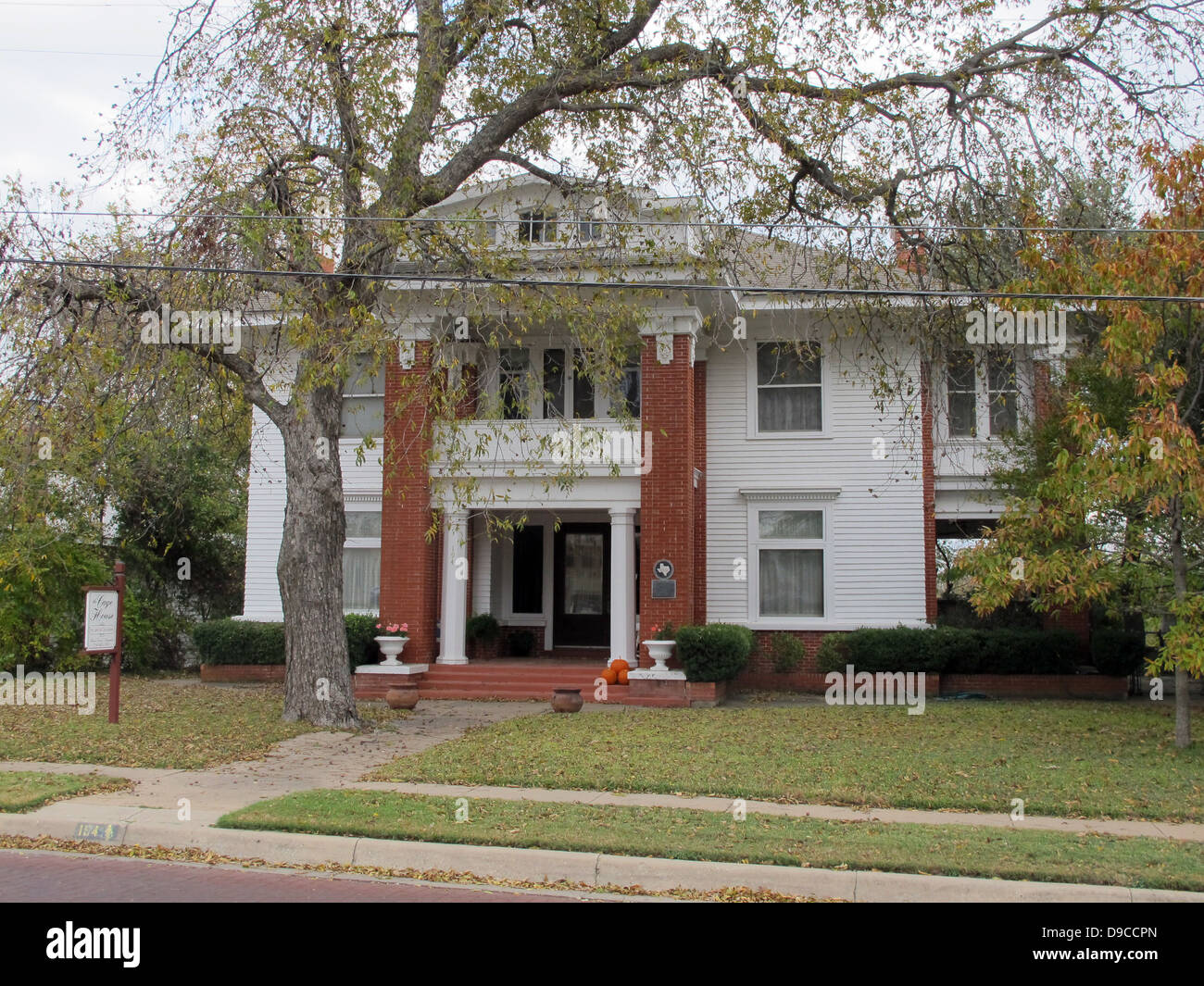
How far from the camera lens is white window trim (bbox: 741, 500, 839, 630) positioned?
2056 cm

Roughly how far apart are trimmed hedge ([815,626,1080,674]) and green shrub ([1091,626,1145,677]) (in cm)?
42

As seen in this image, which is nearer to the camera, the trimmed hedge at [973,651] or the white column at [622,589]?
the white column at [622,589]

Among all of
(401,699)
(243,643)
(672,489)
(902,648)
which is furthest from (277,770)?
(902,648)

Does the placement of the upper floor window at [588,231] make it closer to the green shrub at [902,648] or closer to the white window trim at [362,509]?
the white window trim at [362,509]

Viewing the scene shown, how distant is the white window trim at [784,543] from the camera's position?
67.5ft

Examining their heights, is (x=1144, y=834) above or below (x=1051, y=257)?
below

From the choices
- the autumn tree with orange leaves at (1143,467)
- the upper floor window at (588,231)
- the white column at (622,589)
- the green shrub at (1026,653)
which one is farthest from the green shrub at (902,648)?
the upper floor window at (588,231)

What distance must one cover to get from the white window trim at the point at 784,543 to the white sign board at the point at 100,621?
11314 millimetres

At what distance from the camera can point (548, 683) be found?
741 inches

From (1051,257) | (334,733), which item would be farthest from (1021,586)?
(334,733)

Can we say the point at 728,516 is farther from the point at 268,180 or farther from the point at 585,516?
the point at 268,180

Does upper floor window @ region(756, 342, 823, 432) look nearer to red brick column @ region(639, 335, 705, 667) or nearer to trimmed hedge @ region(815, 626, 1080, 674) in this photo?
red brick column @ region(639, 335, 705, 667)

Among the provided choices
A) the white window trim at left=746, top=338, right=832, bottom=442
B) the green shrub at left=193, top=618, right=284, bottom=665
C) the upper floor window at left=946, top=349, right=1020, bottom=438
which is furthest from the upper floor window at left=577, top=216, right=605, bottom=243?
the green shrub at left=193, top=618, right=284, bottom=665

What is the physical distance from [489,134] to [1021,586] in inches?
354
